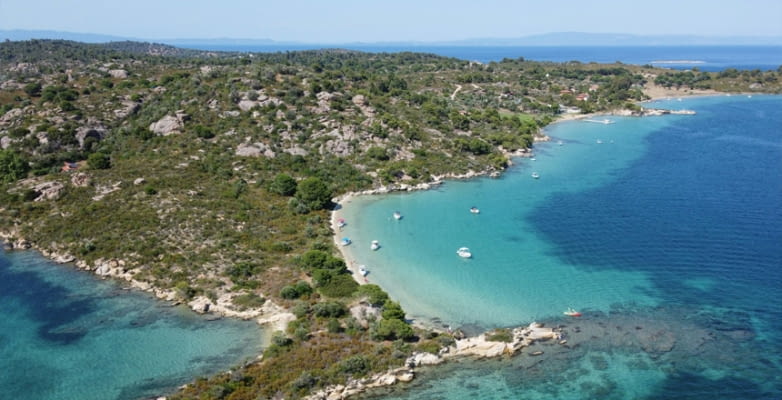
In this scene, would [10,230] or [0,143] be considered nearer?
[10,230]

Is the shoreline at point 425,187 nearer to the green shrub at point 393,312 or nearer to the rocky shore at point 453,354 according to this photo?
the green shrub at point 393,312

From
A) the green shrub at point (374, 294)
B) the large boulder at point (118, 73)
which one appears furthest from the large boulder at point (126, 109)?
the green shrub at point (374, 294)

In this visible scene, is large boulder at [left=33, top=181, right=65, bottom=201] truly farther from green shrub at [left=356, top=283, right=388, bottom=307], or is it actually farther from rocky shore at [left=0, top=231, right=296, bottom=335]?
green shrub at [left=356, top=283, right=388, bottom=307]

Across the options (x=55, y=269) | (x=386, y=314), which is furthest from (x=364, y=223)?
(x=55, y=269)

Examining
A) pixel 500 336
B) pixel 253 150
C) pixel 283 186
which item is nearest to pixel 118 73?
pixel 253 150

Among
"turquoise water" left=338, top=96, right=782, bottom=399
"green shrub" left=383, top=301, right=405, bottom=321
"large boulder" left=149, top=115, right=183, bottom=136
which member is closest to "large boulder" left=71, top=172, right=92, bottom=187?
"large boulder" left=149, top=115, right=183, bottom=136

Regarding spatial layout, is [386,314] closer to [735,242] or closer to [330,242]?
[330,242]

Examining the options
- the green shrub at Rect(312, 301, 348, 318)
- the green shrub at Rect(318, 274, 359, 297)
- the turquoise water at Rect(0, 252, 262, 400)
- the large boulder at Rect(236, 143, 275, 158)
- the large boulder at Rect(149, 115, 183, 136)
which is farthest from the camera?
the large boulder at Rect(149, 115, 183, 136)
